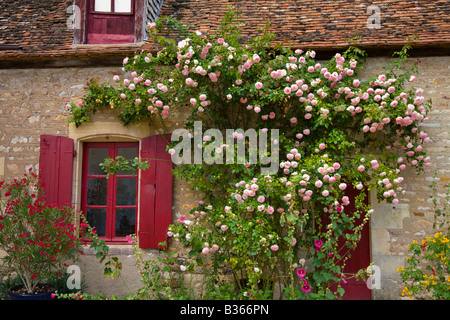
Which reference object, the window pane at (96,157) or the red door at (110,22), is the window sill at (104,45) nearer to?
the red door at (110,22)

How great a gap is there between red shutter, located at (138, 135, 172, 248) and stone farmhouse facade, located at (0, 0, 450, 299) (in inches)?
1.6

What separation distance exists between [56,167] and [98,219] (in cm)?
91

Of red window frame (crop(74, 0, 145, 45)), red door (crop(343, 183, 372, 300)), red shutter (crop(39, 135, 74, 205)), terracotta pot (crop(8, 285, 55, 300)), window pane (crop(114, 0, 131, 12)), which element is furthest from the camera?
window pane (crop(114, 0, 131, 12))

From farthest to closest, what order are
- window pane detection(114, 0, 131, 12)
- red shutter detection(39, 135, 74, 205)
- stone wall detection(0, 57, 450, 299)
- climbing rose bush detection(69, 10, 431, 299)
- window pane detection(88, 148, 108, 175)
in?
window pane detection(114, 0, 131, 12)
window pane detection(88, 148, 108, 175)
red shutter detection(39, 135, 74, 205)
stone wall detection(0, 57, 450, 299)
climbing rose bush detection(69, 10, 431, 299)

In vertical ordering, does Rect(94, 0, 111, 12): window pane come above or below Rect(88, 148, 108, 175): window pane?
above

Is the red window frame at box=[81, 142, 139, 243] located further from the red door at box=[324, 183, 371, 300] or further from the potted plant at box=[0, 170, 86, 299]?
the red door at box=[324, 183, 371, 300]

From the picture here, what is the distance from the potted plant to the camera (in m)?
4.60

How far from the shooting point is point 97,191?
5500 millimetres

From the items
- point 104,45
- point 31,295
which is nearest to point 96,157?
point 104,45

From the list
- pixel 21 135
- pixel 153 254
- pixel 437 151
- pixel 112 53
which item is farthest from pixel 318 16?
pixel 21 135

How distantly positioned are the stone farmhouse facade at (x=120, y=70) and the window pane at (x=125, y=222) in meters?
0.02

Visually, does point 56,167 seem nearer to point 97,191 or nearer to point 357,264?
point 97,191

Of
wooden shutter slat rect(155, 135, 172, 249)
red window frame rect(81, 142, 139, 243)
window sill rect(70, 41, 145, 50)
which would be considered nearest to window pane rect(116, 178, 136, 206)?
red window frame rect(81, 142, 139, 243)

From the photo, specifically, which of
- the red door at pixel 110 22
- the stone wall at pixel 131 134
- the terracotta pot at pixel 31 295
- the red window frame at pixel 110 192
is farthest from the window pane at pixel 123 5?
the terracotta pot at pixel 31 295
